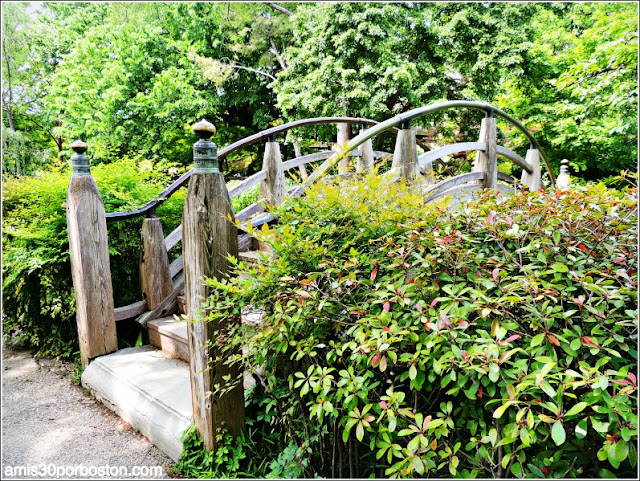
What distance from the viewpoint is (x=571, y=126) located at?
10570 millimetres

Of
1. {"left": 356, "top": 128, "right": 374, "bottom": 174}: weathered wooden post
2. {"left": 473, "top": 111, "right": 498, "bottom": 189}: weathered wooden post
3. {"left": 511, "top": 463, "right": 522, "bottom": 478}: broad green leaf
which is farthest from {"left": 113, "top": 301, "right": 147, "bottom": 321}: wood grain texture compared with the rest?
{"left": 473, "top": 111, "right": 498, "bottom": 189}: weathered wooden post

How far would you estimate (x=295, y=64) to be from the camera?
36.6ft

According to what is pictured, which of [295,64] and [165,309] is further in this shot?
[295,64]

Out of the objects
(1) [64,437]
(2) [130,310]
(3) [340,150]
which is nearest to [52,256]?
(2) [130,310]

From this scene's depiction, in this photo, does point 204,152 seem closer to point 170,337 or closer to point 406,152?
point 406,152

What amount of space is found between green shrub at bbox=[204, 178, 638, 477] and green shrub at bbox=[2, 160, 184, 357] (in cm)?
210

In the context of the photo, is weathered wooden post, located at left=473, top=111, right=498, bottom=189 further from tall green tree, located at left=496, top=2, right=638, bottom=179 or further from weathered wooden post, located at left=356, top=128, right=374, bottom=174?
tall green tree, located at left=496, top=2, right=638, bottom=179

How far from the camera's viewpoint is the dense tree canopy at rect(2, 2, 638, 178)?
10.0 meters

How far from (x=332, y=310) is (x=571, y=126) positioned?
11.1 m

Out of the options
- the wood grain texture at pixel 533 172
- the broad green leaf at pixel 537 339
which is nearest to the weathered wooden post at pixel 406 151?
the broad green leaf at pixel 537 339

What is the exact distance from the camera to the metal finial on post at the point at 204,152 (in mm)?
2061

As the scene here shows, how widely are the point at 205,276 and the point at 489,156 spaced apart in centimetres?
315

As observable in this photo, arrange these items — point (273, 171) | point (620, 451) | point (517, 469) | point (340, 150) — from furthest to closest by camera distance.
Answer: point (273, 171), point (340, 150), point (517, 469), point (620, 451)

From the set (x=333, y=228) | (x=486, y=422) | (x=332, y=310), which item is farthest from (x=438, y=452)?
(x=333, y=228)
